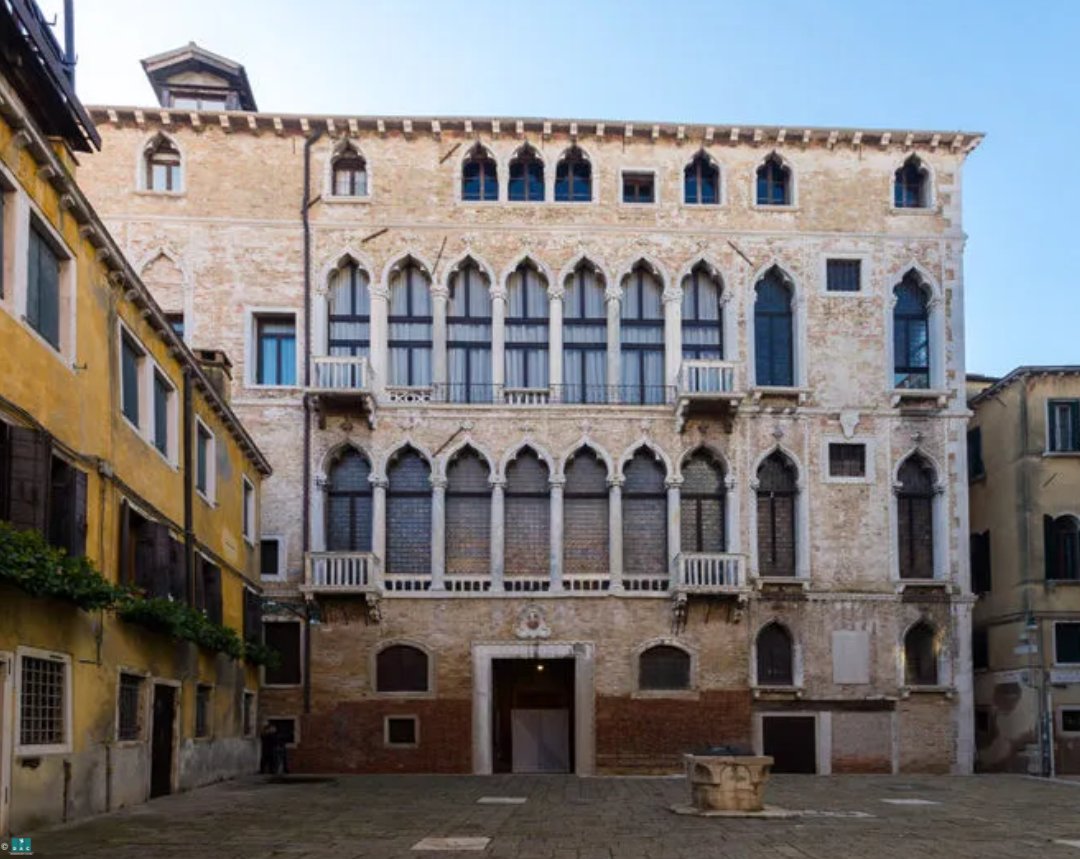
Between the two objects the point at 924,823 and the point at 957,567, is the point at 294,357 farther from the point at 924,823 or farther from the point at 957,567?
the point at 924,823

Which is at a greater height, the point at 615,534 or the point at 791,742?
the point at 615,534

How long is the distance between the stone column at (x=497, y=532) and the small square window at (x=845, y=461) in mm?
8459

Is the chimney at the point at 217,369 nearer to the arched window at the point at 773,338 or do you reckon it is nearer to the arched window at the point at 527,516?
the arched window at the point at 527,516

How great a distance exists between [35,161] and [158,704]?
31.1 feet

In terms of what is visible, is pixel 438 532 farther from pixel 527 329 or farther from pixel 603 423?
pixel 527 329

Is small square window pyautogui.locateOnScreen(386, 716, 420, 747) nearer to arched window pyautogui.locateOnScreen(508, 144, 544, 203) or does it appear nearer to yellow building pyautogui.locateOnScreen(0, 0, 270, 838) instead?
yellow building pyautogui.locateOnScreen(0, 0, 270, 838)

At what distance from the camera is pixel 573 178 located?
3475 cm

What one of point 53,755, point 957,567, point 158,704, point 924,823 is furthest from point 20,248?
point 957,567

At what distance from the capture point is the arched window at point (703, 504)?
3366 cm

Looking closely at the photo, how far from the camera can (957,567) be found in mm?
33594

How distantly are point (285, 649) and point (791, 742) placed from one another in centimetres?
1274

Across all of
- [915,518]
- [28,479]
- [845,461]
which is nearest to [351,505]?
[845,461]

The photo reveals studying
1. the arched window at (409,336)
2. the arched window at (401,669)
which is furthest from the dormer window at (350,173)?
the arched window at (401,669)

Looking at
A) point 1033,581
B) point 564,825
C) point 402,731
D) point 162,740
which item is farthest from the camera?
point 1033,581
